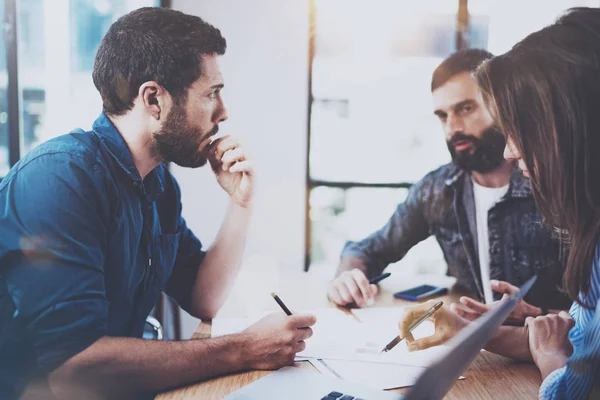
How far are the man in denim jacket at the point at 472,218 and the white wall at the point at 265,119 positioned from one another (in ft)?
3.04

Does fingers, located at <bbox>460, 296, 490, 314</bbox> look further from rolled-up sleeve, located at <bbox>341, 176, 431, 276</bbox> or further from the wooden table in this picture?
rolled-up sleeve, located at <bbox>341, 176, 431, 276</bbox>

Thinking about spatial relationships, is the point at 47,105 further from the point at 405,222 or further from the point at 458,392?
the point at 458,392

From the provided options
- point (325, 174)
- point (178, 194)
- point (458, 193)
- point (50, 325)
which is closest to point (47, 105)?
point (325, 174)

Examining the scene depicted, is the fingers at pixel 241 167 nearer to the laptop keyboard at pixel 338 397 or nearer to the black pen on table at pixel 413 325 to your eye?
the black pen on table at pixel 413 325

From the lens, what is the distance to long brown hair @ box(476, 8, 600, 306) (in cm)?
99

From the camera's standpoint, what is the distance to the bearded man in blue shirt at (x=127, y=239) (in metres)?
0.99

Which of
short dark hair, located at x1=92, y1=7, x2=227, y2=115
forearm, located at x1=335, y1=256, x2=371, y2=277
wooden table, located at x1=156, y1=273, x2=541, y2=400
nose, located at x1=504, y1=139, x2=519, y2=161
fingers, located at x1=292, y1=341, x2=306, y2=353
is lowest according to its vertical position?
forearm, located at x1=335, y1=256, x2=371, y2=277

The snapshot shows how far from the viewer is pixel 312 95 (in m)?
3.05

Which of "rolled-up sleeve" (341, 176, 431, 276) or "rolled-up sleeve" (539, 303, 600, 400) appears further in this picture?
"rolled-up sleeve" (341, 176, 431, 276)

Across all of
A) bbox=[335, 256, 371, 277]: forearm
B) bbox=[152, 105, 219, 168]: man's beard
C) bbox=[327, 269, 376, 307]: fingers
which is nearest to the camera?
bbox=[152, 105, 219, 168]: man's beard

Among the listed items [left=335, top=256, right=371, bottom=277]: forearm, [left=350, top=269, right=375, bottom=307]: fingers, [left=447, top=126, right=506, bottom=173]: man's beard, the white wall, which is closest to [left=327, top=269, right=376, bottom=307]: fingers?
[left=350, top=269, right=375, bottom=307]: fingers

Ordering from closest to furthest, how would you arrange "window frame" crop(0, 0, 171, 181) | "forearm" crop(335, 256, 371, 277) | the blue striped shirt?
the blue striped shirt
"forearm" crop(335, 256, 371, 277)
"window frame" crop(0, 0, 171, 181)

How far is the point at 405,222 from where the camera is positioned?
85.0 inches

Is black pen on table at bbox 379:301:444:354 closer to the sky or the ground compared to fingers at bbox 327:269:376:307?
closer to the sky
